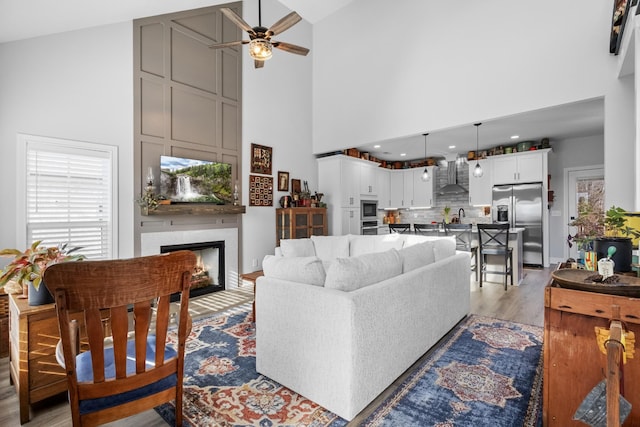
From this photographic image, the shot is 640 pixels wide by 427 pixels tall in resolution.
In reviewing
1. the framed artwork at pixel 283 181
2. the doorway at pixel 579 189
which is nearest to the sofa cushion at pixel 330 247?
the framed artwork at pixel 283 181

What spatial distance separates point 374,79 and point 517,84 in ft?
7.86

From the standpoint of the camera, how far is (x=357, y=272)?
6.30 feet

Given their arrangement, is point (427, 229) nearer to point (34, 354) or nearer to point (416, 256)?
point (416, 256)

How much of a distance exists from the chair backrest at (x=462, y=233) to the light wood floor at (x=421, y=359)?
633 mm

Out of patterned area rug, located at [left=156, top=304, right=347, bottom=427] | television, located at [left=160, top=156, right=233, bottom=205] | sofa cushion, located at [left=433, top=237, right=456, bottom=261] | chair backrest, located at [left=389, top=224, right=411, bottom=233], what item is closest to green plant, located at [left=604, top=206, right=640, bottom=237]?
sofa cushion, located at [left=433, top=237, right=456, bottom=261]

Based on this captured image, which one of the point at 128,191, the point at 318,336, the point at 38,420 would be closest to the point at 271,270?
the point at 318,336

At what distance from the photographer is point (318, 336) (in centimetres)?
182

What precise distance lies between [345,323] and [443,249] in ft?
5.90

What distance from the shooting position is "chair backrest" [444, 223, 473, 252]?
5016 mm

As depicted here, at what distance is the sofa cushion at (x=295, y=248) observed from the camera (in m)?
3.93

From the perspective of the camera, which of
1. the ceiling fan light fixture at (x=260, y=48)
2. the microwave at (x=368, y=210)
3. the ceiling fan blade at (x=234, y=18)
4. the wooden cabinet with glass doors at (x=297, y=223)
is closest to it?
the ceiling fan blade at (x=234, y=18)

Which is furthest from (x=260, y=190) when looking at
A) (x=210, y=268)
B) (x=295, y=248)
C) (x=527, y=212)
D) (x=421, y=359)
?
(x=527, y=212)

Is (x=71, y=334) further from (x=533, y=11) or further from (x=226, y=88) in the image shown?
(x=533, y=11)

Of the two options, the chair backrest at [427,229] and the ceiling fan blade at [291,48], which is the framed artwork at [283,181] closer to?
the chair backrest at [427,229]
